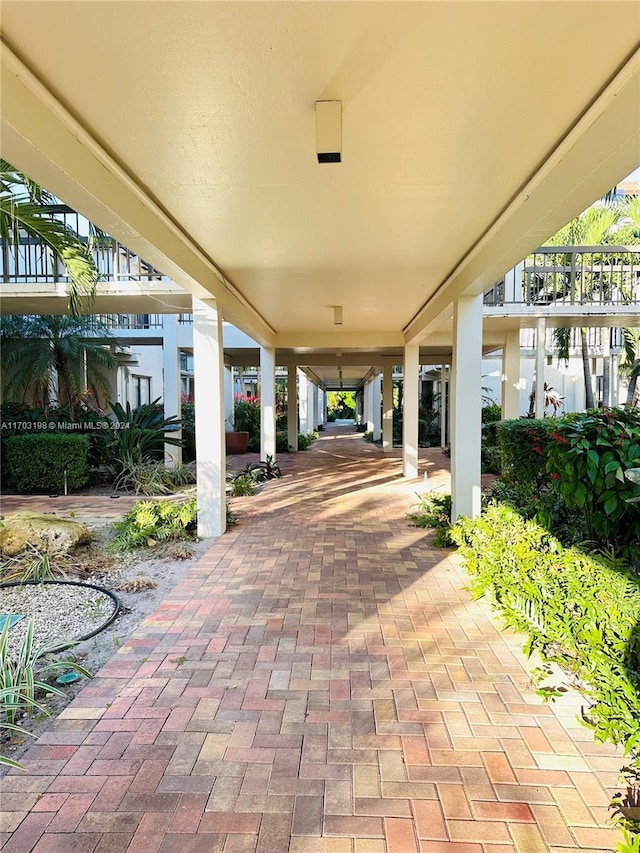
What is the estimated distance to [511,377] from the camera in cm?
1072

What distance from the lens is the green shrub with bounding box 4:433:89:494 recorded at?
25.7 ft

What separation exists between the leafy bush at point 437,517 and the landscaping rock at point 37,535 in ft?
12.4

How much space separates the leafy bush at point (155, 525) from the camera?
5.17 m

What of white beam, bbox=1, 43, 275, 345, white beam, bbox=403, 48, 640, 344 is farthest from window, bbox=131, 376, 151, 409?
white beam, bbox=403, 48, 640, 344

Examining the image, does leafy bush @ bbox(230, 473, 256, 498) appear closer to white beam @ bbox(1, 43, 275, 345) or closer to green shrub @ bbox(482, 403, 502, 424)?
white beam @ bbox(1, 43, 275, 345)

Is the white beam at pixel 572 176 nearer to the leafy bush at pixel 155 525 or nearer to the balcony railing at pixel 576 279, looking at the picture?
the leafy bush at pixel 155 525

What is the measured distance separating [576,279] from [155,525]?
883 cm

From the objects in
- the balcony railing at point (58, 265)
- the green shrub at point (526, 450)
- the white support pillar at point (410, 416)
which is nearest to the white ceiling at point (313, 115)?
the green shrub at point (526, 450)

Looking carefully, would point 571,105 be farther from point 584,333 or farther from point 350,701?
point 584,333

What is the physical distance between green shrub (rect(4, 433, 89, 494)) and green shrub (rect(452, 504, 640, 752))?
6.45 meters

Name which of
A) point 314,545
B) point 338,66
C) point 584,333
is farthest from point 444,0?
point 584,333

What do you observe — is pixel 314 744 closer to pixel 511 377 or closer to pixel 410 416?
pixel 410 416

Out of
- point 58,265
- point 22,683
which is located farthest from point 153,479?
point 22,683

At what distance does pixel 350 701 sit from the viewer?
2.49m
